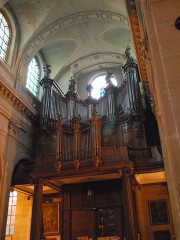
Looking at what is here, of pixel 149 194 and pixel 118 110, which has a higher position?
pixel 118 110

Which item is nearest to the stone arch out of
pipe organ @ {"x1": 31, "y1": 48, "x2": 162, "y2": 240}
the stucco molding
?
pipe organ @ {"x1": 31, "y1": 48, "x2": 162, "y2": 240}

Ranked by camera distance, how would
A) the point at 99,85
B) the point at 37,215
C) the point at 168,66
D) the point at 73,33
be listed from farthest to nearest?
the point at 99,85 < the point at 73,33 < the point at 37,215 < the point at 168,66

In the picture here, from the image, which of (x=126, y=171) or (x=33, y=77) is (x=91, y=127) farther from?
(x=33, y=77)

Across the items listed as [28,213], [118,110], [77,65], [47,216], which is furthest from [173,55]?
[77,65]

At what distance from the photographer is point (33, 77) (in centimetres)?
1493

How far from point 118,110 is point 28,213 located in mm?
7086

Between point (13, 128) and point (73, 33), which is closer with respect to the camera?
point (13, 128)

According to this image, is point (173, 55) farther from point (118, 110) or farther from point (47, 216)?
point (47, 216)

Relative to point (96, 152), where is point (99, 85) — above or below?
above

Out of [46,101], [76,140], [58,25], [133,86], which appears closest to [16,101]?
[46,101]

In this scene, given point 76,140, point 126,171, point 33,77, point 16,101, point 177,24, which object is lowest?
point 126,171

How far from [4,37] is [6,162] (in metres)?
6.39

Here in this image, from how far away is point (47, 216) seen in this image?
12391 mm

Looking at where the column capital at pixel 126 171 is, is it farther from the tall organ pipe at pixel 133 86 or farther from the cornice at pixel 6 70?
the cornice at pixel 6 70
